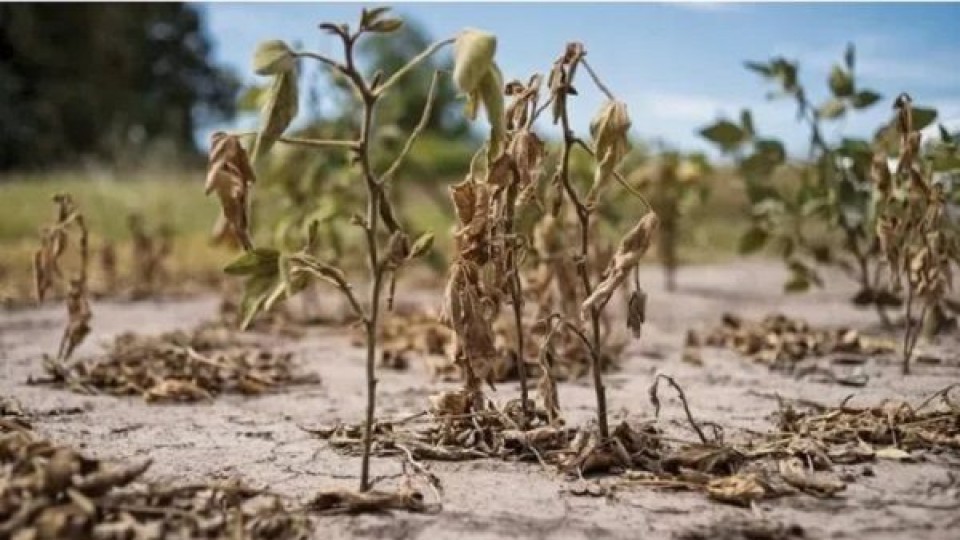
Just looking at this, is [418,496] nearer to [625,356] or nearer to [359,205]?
[625,356]

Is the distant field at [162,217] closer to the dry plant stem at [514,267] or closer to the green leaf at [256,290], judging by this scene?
the dry plant stem at [514,267]

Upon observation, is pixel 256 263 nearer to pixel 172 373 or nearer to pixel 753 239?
pixel 172 373

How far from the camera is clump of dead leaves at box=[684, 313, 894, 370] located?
8.87 feet

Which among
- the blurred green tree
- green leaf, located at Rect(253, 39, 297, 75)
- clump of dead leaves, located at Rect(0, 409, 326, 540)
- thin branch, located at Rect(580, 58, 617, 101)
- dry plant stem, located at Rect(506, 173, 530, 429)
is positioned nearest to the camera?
clump of dead leaves, located at Rect(0, 409, 326, 540)

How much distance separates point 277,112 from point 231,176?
0.10 metres

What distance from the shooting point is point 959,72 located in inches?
108

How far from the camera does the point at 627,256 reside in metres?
1.51

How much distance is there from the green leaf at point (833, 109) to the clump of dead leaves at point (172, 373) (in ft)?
5.10

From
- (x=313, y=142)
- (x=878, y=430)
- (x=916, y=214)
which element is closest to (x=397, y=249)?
(x=313, y=142)

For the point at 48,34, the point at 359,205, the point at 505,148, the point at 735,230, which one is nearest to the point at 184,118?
the point at 48,34

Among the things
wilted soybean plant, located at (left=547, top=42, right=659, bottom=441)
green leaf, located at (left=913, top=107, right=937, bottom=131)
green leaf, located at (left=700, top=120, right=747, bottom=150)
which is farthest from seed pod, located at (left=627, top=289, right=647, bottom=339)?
green leaf, located at (left=700, top=120, right=747, bottom=150)

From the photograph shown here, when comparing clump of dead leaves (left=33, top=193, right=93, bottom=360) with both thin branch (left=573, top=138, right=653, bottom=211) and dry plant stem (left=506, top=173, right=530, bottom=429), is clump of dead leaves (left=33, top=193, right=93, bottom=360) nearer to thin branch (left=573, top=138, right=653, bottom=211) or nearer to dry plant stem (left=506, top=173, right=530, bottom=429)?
dry plant stem (left=506, top=173, right=530, bottom=429)

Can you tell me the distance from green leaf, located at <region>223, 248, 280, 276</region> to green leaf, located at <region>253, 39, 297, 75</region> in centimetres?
24

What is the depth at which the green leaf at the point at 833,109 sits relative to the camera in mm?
2898
